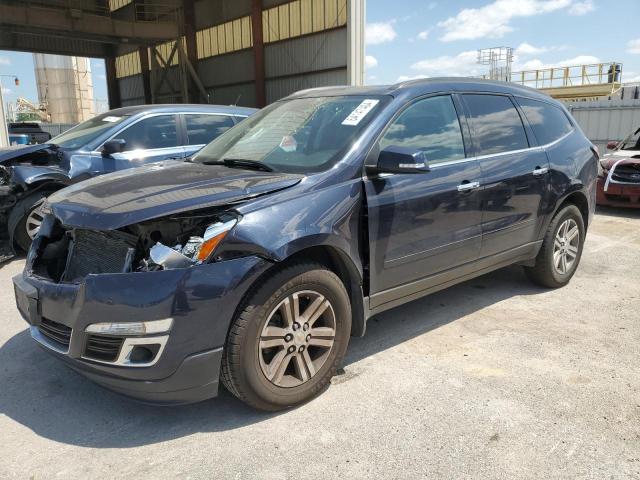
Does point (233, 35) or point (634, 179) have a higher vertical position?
point (233, 35)

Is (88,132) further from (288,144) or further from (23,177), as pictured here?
(288,144)

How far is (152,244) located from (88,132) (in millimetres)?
4764

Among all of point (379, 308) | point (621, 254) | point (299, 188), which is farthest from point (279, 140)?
point (621, 254)

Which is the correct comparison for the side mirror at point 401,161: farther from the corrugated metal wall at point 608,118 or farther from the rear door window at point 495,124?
the corrugated metal wall at point 608,118

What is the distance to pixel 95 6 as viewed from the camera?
1057 inches

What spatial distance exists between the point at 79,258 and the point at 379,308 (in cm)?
179

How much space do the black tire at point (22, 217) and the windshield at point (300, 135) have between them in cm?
299

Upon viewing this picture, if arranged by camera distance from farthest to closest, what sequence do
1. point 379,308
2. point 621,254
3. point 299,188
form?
point 621,254, point 379,308, point 299,188

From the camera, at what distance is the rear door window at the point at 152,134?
6379mm

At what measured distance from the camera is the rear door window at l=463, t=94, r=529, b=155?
3781 mm

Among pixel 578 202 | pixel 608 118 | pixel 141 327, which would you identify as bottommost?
pixel 141 327

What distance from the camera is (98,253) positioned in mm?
2764

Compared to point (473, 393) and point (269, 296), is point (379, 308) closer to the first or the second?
point (473, 393)

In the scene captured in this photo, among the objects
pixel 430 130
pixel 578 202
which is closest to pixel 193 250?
pixel 430 130
